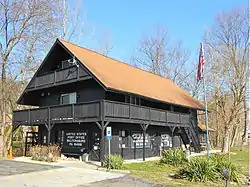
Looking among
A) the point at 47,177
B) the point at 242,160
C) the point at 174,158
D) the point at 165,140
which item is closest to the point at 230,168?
the point at 174,158

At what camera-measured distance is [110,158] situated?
1588 centimetres

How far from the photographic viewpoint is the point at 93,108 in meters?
18.4

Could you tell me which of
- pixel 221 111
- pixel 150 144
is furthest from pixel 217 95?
pixel 150 144

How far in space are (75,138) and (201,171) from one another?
37.5 feet

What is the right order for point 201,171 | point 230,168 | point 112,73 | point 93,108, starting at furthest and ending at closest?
point 112,73
point 93,108
point 230,168
point 201,171

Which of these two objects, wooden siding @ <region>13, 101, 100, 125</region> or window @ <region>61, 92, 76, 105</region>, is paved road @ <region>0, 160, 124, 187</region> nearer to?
wooden siding @ <region>13, 101, 100, 125</region>

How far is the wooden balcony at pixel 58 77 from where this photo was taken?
2076 centimetres

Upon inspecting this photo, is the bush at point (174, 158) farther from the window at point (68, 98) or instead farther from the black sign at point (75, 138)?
the window at point (68, 98)

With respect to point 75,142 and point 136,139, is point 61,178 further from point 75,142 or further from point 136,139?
point 136,139

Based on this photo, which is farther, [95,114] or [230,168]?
[95,114]

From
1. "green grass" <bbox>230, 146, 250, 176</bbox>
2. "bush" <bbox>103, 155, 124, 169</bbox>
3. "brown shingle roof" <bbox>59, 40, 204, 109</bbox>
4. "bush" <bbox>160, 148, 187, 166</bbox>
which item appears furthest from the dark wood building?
"green grass" <bbox>230, 146, 250, 176</bbox>

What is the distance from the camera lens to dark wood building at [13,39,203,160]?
19.1m

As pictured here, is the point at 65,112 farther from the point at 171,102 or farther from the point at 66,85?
the point at 171,102

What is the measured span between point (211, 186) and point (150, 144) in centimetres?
1304
